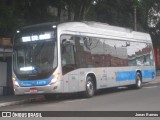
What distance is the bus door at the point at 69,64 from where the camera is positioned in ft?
62.1

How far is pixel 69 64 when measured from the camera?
19219mm

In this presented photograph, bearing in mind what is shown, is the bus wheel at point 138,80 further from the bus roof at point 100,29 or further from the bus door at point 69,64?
the bus door at point 69,64

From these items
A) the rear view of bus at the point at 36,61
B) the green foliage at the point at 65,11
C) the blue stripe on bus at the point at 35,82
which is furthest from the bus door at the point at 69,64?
the green foliage at the point at 65,11

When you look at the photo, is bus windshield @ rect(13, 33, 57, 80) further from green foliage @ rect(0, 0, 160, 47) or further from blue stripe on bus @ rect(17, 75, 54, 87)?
green foliage @ rect(0, 0, 160, 47)

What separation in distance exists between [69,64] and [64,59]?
407 mm

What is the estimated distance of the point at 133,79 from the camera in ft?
83.5

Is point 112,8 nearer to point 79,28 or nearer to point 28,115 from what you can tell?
point 79,28

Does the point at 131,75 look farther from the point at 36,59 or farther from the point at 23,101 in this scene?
the point at 36,59

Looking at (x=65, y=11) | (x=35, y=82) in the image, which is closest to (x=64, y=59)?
(x=35, y=82)

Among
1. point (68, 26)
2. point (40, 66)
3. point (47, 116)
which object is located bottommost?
point (47, 116)

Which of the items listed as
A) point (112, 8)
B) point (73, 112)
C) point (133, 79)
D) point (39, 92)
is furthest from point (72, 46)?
point (112, 8)

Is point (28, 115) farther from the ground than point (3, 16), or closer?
closer

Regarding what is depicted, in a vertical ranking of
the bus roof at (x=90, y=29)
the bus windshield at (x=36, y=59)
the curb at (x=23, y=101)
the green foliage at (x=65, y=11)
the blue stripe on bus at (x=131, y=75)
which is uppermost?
the green foliage at (x=65, y=11)

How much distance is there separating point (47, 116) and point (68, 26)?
22.3 ft
